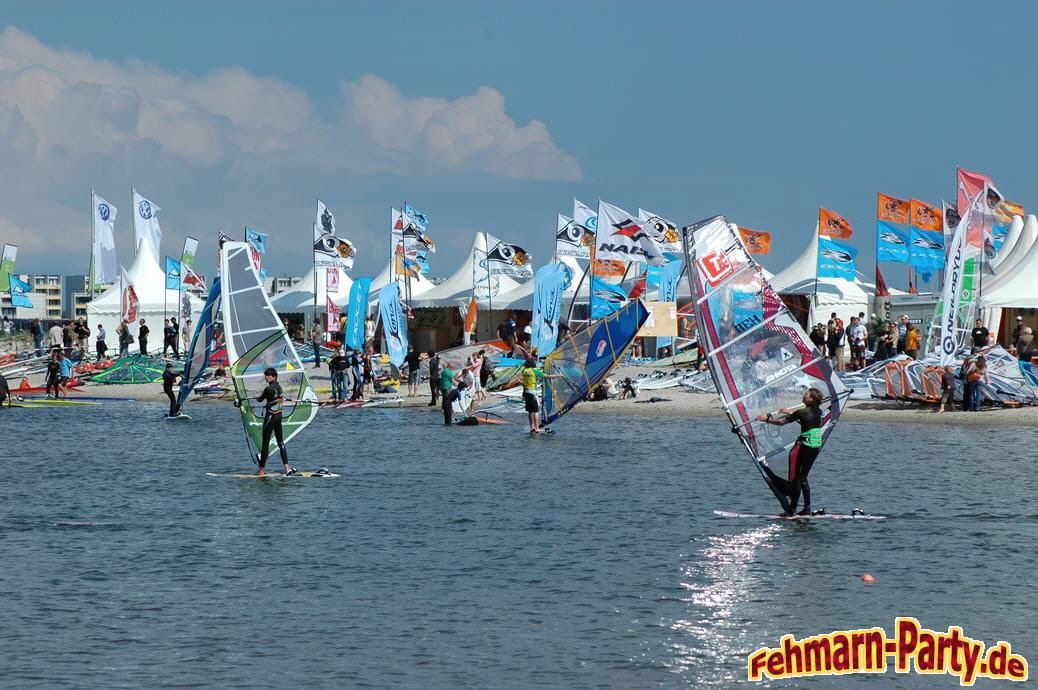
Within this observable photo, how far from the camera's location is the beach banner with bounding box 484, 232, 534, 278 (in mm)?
52656

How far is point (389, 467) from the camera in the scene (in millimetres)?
26250

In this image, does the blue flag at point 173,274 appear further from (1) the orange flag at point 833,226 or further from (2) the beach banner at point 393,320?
(1) the orange flag at point 833,226

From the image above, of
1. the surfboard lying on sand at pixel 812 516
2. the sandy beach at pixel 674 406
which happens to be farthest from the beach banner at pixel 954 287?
the surfboard lying on sand at pixel 812 516

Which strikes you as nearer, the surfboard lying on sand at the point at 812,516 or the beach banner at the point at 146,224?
the surfboard lying on sand at the point at 812,516

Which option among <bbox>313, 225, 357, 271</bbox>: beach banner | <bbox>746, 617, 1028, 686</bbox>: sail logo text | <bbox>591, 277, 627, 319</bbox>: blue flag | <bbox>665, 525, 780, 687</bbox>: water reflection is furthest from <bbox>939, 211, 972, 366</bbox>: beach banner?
<bbox>313, 225, 357, 271</bbox>: beach banner

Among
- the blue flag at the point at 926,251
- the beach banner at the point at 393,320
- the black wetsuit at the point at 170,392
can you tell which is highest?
the blue flag at the point at 926,251

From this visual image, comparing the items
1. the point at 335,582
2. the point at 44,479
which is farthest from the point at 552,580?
the point at 44,479

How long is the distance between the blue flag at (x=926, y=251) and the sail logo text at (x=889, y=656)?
1406 inches

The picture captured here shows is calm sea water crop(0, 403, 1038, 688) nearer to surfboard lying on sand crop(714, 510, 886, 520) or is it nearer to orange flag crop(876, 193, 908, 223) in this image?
surfboard lying on sand crop(714, 510, 886, 520)

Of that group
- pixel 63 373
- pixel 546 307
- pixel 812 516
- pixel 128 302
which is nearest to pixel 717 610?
pixel 812 516

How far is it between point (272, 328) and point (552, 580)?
34.5 ft

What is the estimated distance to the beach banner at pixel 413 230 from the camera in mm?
54344

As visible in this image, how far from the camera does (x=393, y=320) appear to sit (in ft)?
148

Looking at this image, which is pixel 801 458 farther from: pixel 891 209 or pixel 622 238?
pixel 891 209
